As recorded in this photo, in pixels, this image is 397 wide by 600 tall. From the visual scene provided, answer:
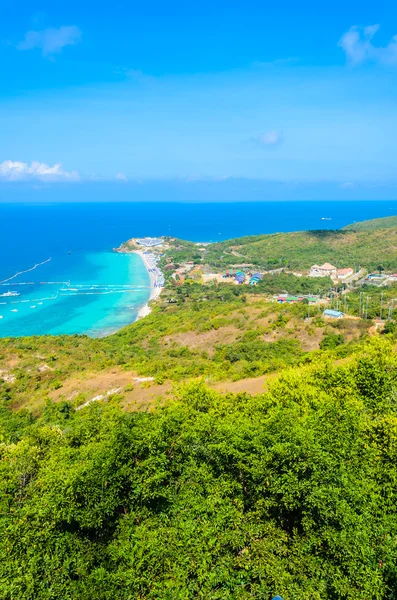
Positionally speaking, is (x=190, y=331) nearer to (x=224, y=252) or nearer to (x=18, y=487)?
(x=18, y=487)

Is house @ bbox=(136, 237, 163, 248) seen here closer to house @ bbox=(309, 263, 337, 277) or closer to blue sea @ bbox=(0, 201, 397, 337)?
blue sea @ bbox=(0, 201, 397, 337)

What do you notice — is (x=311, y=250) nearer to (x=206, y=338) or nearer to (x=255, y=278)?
(x=255, y=278)

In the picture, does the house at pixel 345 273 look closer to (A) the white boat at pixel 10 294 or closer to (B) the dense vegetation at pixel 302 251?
(B) the dense vegetation at pixel 302 251

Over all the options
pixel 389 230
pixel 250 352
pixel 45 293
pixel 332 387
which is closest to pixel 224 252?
pixel 389 230

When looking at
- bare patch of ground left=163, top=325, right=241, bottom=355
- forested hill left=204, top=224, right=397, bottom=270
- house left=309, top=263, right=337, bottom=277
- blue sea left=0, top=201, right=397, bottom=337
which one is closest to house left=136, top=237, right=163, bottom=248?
blue sea left=0, top=201, right=397, bottom=337

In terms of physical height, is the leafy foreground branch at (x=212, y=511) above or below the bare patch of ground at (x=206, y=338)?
above

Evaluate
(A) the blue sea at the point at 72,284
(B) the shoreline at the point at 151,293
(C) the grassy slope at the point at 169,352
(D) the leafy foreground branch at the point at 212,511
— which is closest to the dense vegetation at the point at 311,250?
(B) the shoreline at the point at 151,293
